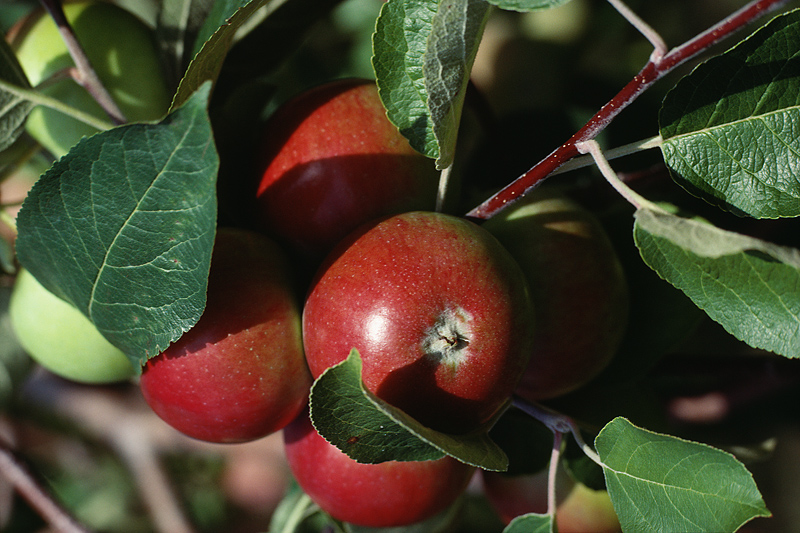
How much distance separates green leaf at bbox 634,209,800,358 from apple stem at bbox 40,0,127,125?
436 millimetres

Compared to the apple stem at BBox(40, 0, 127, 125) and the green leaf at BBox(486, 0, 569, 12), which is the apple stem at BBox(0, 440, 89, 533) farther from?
the green leaf at BBox(486, 0, 569, 12)

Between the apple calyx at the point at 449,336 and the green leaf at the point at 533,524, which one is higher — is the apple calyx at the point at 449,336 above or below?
above

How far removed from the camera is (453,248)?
15.2 inches

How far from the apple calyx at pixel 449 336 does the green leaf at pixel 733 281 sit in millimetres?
113

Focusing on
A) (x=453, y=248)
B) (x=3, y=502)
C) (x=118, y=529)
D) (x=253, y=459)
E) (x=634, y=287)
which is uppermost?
(x=453, y=248)

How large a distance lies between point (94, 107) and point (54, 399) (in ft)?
2.20

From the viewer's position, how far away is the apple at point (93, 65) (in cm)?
59

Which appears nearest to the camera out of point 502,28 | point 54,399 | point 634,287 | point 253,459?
point 634,287

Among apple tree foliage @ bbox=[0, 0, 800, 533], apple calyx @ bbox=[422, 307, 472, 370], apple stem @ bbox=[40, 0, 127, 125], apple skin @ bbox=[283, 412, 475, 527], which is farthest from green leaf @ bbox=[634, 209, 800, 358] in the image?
apple stem @ bbox=[40, 0, 127, 125]

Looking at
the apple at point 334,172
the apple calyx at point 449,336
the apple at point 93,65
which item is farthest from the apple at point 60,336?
the apple calyx at point 449,336

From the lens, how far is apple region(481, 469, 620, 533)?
61cm

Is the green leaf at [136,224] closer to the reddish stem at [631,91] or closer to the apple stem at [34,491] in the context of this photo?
the reddish stem at [631,91]

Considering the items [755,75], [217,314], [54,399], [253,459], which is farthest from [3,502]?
[755,75]

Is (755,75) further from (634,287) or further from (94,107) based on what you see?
(94,107)
